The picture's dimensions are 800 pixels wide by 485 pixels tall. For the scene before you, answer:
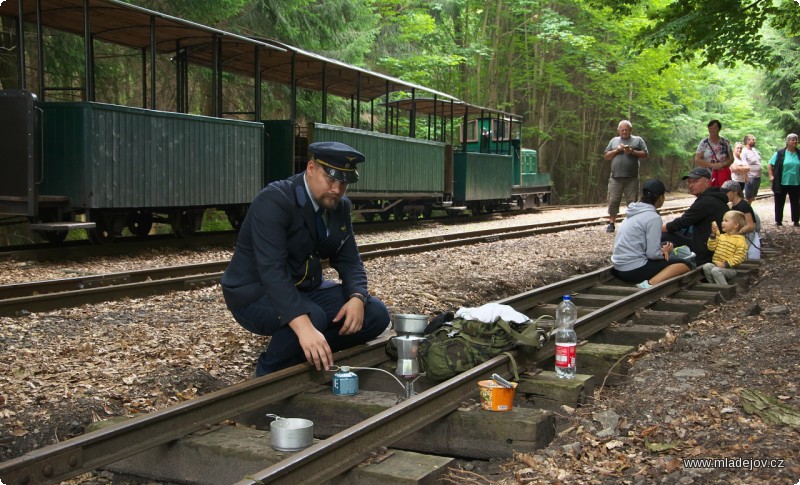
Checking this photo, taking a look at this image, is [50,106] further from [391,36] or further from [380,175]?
[391,36]

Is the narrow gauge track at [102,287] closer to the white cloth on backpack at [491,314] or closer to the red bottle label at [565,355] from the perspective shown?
the white cloth on backpack at [491,314]

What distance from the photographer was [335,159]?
14.6 feet

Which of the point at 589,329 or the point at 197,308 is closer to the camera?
the point at 589,329

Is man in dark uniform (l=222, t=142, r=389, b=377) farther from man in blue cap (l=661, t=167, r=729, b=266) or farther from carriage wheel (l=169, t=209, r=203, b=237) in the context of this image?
carriage wheel (l=169, t=209, r=203, b=237)

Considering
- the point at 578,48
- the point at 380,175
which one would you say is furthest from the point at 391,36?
the point at 380,175

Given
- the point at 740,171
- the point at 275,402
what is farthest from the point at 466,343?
the point at 740,171

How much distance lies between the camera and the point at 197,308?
7324 mm

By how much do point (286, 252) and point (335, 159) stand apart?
1.97 ft

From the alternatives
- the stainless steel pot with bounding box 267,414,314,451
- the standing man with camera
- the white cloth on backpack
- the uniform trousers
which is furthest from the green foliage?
the stainless steel pot with bounding box 267,414,314,451

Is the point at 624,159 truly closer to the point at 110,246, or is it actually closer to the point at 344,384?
the point at 110,246

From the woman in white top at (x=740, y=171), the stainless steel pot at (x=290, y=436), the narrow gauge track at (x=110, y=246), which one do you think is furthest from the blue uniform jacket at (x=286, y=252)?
the woman in white top at (x=740, y=171)

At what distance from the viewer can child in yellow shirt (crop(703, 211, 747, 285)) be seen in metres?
9.15

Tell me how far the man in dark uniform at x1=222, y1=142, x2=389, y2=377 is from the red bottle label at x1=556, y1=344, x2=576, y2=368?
1.23m

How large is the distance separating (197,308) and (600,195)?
35.5 metres
